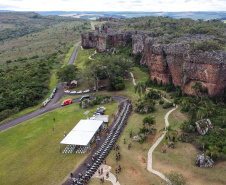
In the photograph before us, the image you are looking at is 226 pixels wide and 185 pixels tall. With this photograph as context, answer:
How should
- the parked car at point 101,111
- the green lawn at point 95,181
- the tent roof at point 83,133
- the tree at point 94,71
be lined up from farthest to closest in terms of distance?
the tree at point 94,71 → the parked car at point 101,111 → the tent roof at point 83,133 → the green lawn at point 95,181

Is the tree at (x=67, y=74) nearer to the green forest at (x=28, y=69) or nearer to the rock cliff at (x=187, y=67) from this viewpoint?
the green forest at (x=28, y=69)

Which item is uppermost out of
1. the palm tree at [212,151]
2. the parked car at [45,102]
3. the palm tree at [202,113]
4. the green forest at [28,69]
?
the palm tree at [202,113]

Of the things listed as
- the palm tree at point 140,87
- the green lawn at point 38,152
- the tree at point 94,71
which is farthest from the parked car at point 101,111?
the tree at point 94,71

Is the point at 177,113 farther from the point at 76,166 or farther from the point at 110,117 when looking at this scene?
the point at 76,166

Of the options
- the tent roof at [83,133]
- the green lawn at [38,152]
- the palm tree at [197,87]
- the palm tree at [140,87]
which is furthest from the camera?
the palm tree at [140,87]

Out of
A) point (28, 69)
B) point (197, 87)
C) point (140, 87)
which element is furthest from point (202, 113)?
point (28, 69)

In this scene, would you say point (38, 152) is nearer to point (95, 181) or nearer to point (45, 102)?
point (95, 181)
